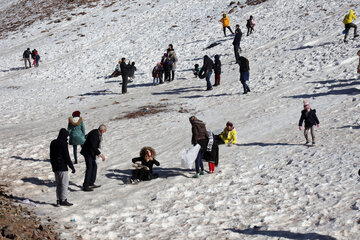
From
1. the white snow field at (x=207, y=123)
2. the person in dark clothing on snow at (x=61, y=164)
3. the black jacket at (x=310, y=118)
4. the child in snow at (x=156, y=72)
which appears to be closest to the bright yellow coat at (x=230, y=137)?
the white snow field at (x=207, y=123)

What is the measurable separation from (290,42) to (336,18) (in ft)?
16.1

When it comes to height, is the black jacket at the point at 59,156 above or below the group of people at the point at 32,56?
below

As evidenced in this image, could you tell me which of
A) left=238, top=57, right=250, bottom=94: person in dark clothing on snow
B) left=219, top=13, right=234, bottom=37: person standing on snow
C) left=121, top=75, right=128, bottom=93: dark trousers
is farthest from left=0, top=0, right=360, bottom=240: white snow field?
left=219, top=13, right=234, bottom=37: person standing on snow

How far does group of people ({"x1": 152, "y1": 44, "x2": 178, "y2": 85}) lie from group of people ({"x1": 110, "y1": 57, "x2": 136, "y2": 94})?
1873 millimetres

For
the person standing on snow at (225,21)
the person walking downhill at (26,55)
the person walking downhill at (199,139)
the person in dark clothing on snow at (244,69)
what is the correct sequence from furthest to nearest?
the person walking downhill at (26,55) < the person standing on snow at (225,21) < the person in dark clothing on snow at (244,69) < the person walking downhill at (199,139)

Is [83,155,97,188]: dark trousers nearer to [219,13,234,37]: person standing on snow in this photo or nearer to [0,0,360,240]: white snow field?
[0,0,360,240]: white snow field

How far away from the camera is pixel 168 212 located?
8875 millimetres

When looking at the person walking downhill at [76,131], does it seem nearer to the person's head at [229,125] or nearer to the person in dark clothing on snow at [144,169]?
the person in dark clothing on snow at [144,169]

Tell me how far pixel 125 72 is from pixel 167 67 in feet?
9.61

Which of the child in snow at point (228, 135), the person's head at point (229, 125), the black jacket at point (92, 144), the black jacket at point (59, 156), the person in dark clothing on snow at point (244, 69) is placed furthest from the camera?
the person in dark clothing on snow at point (244, 69)

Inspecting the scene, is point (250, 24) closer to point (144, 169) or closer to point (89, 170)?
point (144, 169)

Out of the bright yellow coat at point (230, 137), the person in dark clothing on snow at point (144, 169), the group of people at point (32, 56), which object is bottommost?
the person in dark clothing on snow at point (144, 169)

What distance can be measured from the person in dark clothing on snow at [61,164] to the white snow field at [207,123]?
285 mm

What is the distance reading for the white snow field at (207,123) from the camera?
833 centimetres
